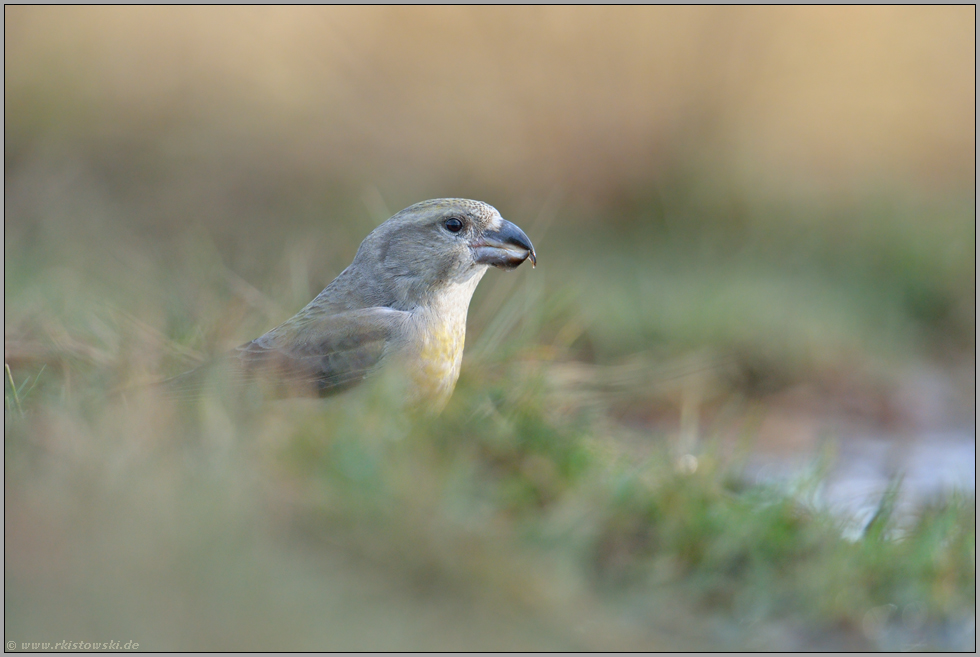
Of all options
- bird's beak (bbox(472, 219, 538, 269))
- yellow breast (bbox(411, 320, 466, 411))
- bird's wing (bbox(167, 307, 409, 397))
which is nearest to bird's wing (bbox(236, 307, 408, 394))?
bird's wing (bbox(167, 307, 409, 397))

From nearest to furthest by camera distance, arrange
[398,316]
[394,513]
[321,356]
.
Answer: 1. [394,513]
2. [321,356]
3. [398,316]

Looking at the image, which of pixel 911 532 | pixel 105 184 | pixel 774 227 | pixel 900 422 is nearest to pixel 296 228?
pixel 105 184

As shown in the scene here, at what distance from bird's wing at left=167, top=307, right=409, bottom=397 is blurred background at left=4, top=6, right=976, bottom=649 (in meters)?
0.29

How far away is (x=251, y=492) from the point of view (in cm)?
260

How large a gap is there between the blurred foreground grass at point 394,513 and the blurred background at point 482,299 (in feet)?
0.05

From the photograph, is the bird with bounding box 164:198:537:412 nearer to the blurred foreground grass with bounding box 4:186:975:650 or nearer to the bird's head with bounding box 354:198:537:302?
the bird's head with bounding box 354:198:537:302

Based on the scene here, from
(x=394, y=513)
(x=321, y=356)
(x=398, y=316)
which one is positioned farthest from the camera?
(x=398, y=316)

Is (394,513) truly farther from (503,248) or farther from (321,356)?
(503,248)

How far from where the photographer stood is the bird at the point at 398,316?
11.4ft

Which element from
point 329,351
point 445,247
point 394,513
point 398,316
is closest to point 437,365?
point 398,316

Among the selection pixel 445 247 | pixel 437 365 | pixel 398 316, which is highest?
pixel 445 247

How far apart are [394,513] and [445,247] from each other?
1.50m

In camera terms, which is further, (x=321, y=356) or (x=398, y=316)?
(x=398, y=316)

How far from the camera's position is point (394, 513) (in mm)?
2627
